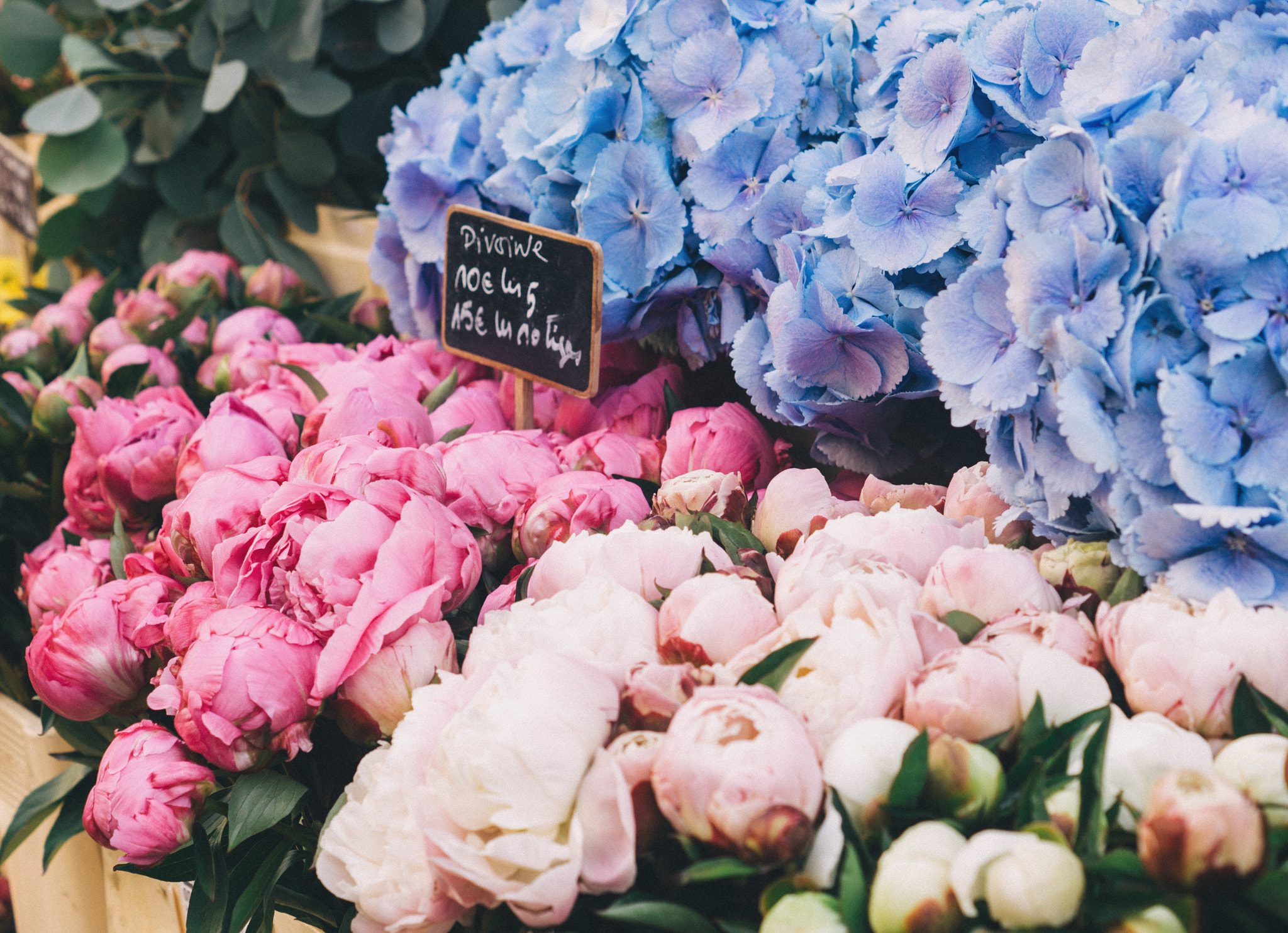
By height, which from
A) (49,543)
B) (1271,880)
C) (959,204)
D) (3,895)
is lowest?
(3,895)

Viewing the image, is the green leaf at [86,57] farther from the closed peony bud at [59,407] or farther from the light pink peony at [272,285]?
the closed peony bud at [59,407]

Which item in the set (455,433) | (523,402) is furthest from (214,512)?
(523,402)

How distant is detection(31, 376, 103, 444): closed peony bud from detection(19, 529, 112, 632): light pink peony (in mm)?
190

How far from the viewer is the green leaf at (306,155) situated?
151 cm

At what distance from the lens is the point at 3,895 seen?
4.96ft

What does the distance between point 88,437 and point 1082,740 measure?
0.80m

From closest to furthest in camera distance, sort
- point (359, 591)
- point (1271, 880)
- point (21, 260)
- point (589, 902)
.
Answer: point (1271, 880) < point (589, 902) < point (359, 591) < point (21, 260)

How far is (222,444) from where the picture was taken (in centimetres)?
80

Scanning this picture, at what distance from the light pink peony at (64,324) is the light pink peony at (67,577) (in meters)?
0.49

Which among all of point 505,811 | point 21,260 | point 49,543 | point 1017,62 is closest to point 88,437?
point 49,543

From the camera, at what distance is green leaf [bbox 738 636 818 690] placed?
1.56ft

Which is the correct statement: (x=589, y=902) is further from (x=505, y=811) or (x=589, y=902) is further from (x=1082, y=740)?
(x=1082, y=740)

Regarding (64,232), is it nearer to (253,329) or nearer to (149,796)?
(253,329)

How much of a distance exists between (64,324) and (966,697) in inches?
47.5
